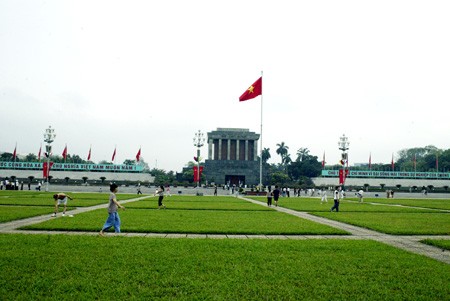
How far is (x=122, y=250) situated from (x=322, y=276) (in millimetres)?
5153

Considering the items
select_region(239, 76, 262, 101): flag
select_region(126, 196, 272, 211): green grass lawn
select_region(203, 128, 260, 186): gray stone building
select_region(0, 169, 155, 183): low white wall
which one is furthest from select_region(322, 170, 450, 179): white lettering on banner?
select_region(126, 196, 272, 211): green grass lawn

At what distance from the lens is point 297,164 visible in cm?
12325

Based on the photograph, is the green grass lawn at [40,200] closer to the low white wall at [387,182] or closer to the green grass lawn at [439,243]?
the green grass lawn at [439,243]

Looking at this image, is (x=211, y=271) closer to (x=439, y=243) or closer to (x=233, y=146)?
(x=439, y=243)

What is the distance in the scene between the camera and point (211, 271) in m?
7.35

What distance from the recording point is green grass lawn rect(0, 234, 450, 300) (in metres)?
5.95

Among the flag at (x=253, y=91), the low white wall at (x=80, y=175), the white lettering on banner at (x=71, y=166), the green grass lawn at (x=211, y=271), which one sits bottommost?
the green grass lawn at (x=211, y=271)

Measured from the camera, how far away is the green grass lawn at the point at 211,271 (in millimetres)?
5953

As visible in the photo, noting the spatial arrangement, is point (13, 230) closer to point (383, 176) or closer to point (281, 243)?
point (281, 243)

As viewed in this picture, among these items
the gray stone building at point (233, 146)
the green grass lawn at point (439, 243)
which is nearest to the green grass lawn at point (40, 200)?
the green grass lawn at point (439, 243)

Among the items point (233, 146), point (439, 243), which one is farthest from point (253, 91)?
point (233, 146)

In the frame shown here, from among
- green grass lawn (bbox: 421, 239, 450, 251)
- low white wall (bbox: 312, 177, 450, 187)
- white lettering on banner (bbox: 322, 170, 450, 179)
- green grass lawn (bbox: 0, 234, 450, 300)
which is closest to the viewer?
green grass lawn (bbox: 0, 234, 450, 300)

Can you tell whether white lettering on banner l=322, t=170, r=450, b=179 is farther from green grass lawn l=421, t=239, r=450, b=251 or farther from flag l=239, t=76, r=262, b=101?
green grass lawn l=421, t=239, r=450, b=251

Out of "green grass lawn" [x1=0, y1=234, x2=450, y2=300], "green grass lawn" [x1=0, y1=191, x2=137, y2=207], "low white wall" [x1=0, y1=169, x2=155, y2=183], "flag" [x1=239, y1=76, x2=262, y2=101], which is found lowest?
"green grass lawn" [x1=0, y1=191, x2=137, y2=207]
